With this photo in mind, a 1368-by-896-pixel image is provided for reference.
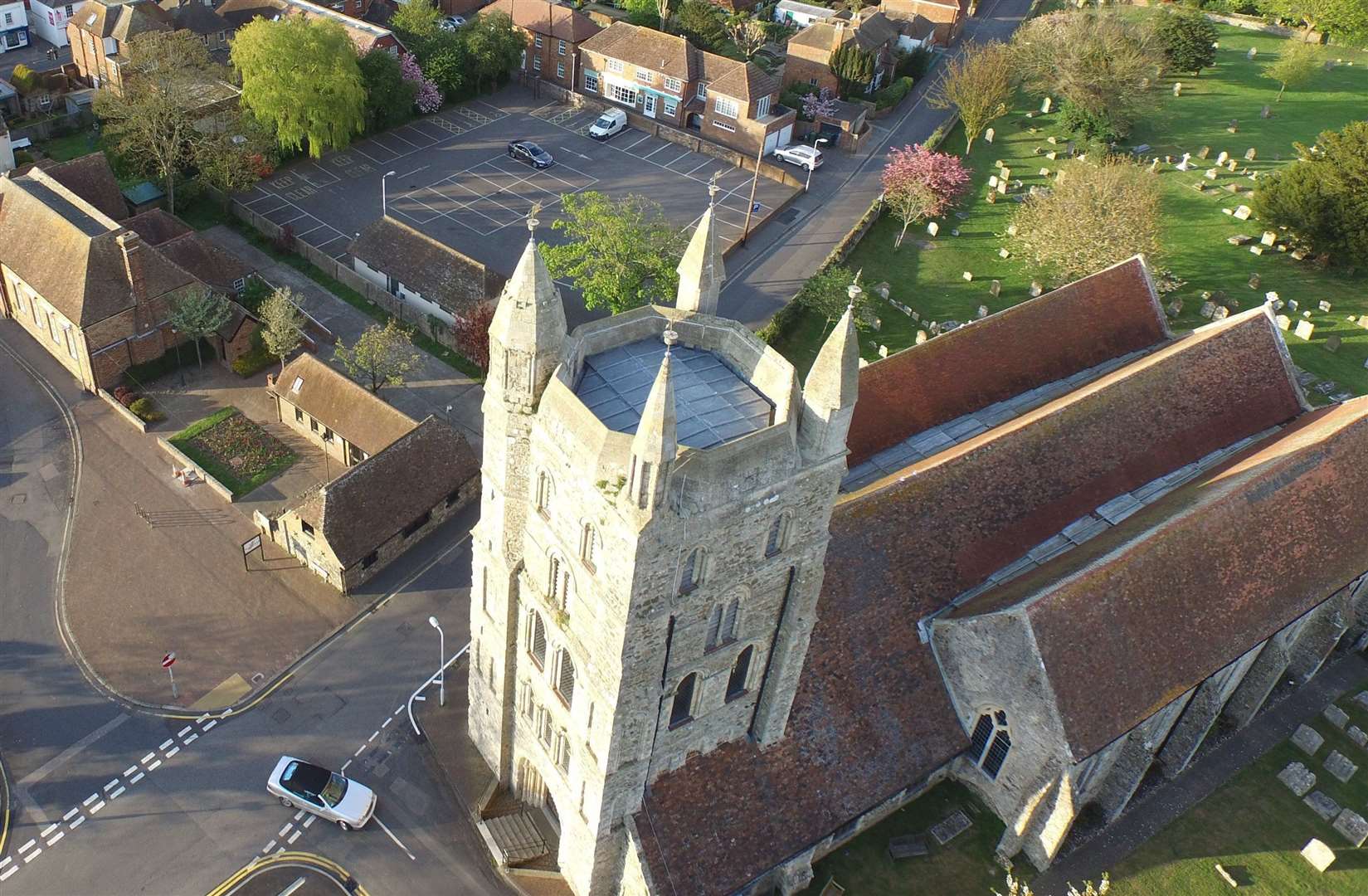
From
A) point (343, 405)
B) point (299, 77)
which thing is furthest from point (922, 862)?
point (299, 77)

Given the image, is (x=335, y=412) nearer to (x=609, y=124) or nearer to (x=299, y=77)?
(x=299, y=77)

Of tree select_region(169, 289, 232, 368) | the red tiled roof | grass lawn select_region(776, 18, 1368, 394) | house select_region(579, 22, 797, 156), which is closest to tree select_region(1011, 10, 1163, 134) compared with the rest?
grass lawn select_region(776, 18, 1368, 394)

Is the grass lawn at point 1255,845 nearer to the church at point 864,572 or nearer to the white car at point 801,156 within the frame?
the church at point 864,572

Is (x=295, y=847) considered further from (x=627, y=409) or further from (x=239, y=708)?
(x=627, y=409)

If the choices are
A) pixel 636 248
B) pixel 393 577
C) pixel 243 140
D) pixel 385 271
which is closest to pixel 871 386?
pixel 636 248

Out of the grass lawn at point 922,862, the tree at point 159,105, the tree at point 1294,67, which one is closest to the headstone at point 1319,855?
the grass lawn at point 922,862
